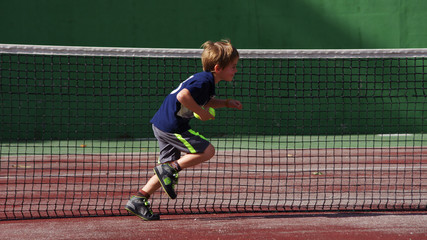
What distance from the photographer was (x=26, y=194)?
6.38 metres

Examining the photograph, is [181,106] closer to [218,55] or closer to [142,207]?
[218,55]

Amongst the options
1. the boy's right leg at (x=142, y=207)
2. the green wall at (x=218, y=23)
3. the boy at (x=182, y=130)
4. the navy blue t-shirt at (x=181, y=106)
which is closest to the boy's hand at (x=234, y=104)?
the boy at (x=182, y=130)

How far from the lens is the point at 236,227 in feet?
14.6

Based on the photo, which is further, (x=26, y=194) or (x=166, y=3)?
(x=166, y=3)

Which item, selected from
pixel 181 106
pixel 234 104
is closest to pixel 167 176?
pixel 181 106

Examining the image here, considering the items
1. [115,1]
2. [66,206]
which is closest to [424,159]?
[66,206]

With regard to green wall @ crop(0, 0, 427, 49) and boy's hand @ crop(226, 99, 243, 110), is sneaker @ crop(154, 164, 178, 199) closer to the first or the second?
boy's hand @ crop(226, 99, 243, 110)

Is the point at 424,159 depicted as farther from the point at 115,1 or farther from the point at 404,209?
the point at 115,1

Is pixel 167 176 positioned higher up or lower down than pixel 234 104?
lower down

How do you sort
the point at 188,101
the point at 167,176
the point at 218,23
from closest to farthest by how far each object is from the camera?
the point at 188,101 → the point at 167,176 → the point at 218,23

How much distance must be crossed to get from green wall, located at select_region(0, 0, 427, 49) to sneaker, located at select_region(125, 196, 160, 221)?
8.63 metres

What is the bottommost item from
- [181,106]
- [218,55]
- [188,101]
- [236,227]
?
[236,227]

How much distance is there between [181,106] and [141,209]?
2.91ft

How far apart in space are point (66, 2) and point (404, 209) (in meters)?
9.78
